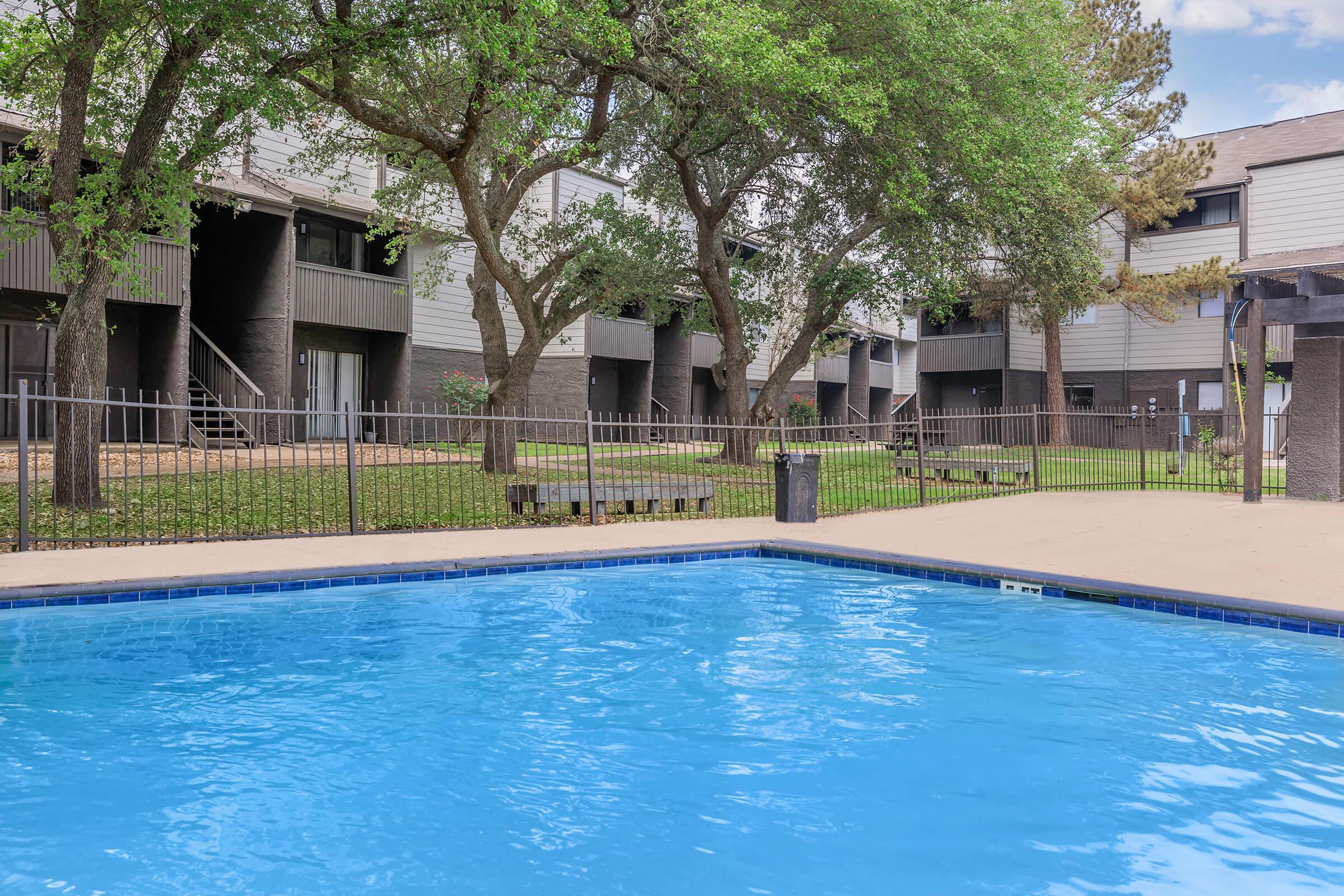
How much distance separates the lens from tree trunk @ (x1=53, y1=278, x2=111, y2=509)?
1151 centimetres

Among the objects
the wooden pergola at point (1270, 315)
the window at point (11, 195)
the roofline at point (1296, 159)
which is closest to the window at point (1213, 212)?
the roofline at point (1296, 159)

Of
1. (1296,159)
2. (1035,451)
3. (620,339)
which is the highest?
(1296,159)

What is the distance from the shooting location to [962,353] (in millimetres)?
37750

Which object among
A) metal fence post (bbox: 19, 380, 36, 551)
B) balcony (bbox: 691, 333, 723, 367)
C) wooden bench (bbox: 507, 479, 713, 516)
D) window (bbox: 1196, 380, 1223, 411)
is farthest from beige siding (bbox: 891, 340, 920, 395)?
metal fence post (bbox: 19, 380, 36, 551)

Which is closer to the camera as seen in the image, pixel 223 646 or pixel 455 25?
pixel 223 646

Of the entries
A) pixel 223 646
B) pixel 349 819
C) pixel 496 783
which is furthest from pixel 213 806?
pixel 223 646

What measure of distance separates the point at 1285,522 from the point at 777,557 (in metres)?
6.47

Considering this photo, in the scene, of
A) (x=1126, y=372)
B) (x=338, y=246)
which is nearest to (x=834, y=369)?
Result: (x=1126, y=372)

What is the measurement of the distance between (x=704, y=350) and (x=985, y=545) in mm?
25212

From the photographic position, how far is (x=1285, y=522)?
11992 mm

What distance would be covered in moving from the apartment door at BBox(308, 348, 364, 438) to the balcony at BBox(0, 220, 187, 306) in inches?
198

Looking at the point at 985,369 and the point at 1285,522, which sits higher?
the point at 985,369

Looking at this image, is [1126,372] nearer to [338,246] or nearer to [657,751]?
[338,246]

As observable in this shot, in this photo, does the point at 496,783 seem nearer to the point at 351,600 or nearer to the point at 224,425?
the point at 351,600
